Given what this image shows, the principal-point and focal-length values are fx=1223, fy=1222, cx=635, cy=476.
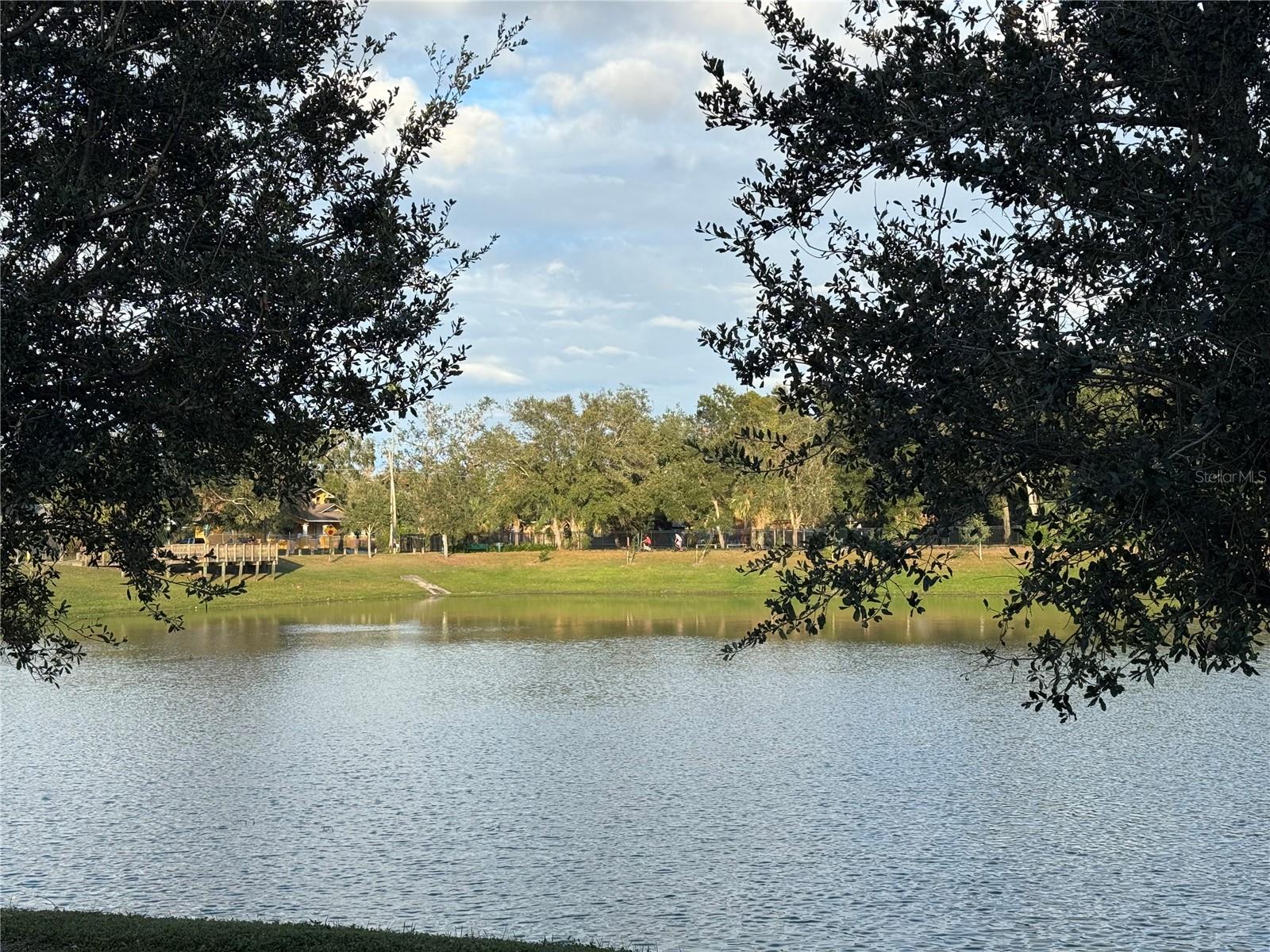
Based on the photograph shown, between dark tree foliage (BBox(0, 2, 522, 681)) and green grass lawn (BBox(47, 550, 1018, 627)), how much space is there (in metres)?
51.9

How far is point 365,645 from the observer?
42969 millimetres

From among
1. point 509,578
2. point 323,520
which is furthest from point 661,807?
point 323,520

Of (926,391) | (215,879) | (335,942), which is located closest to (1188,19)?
(926,391)

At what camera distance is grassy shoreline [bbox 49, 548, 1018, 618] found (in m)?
63.8

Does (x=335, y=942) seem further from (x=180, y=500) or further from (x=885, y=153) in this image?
(x=885, y=153)

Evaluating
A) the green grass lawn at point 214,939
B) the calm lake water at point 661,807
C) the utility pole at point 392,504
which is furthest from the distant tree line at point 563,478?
the green grass lawn at point 214,939

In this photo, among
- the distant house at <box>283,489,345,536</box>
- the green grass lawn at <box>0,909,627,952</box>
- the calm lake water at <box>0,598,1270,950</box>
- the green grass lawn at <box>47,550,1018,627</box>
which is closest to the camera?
the green grass lawn at <box>0,909,627,952</box>

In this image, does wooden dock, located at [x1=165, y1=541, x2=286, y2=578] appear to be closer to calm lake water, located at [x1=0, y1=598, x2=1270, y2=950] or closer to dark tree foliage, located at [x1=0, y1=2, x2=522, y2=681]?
calm lake water, located at [x1=0, y1=598, x2=1270, y2=950]

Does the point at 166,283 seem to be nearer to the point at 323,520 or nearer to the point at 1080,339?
the point at 1080,339

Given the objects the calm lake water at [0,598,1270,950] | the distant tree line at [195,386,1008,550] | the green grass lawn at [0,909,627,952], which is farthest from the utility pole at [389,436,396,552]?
the green grass lawn at [0,909,627,952]

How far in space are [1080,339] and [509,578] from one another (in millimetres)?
73394

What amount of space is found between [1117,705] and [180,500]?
21.9 meters

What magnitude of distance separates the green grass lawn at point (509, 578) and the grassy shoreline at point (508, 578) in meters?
0.07

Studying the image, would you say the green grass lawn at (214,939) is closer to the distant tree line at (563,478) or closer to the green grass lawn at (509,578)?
the green grass lawn at (509,578)
